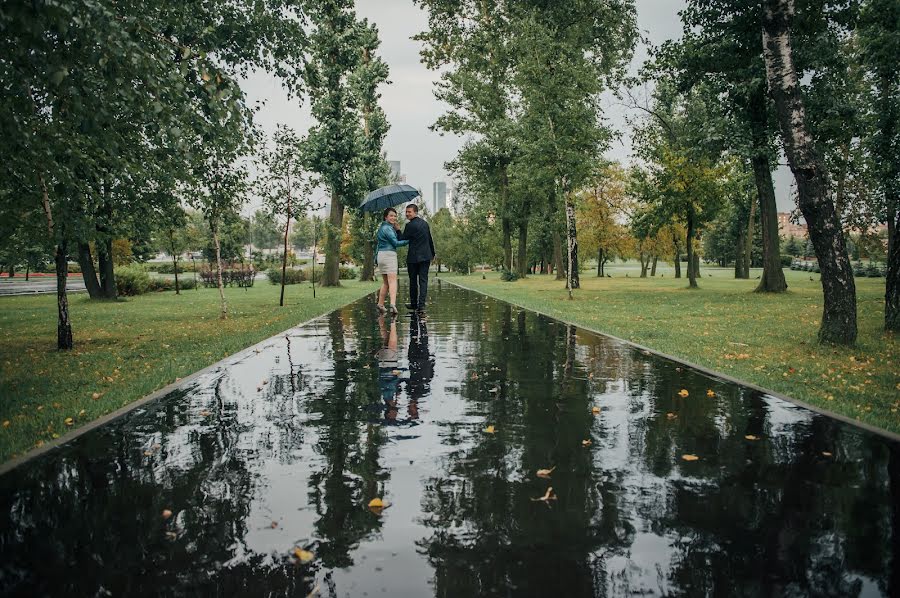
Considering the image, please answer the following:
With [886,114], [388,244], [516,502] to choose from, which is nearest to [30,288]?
[388,244]

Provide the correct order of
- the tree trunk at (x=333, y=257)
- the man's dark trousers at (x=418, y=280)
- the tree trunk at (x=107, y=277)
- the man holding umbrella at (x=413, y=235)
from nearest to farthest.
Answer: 1. the man holding umbrella at (x=413, y=235)
2. the man's dark trousers at (x=418, y=280)
3. the tree trunk at (x=107, y=277)
4. the tree trunk at (x=333, y=257)

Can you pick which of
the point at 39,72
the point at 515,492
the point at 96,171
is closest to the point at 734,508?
the point at 515,492

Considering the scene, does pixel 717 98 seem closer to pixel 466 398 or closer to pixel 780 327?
pixel 780 327

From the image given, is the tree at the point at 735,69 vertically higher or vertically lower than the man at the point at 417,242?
higher

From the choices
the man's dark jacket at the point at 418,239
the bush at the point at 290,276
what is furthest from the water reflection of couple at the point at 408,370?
the bush at the point at 290,276

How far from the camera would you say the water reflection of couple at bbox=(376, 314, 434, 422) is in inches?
255

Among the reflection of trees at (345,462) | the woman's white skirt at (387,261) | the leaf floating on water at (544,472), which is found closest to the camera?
the reflection of trees at (345,462)

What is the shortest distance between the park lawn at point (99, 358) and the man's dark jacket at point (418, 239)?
131 inches

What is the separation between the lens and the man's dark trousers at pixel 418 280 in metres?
16.2

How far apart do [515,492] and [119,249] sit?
4142 centimetres

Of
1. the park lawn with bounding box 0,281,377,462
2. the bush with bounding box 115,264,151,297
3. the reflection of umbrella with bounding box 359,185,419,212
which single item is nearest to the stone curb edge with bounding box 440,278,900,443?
the park lawn with bounding box 0,281,377,462

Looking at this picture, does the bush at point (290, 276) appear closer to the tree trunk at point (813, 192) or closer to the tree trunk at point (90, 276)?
the tree trunk at point (90, 276)

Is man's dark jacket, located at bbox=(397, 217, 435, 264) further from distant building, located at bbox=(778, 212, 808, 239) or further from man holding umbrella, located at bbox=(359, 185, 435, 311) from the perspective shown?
distant building, located at bbox=(778, 212, 808, 239)

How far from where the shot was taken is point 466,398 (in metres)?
6.76
